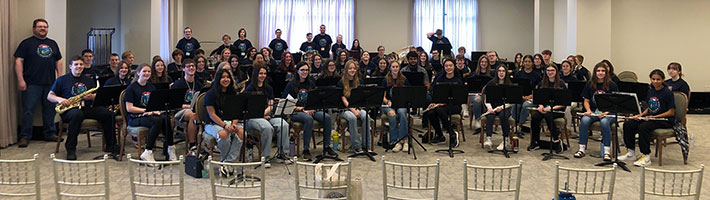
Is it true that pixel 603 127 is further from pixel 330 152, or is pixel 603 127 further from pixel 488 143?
pixel 330 152

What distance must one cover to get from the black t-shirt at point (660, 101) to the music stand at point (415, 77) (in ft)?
9.48

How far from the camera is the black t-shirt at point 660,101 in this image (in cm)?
695

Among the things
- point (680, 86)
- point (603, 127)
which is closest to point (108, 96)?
point (603, 127)

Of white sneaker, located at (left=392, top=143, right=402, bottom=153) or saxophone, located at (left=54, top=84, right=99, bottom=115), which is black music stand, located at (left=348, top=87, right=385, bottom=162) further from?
saxophone, located at (left=54, top=84, right=99, bottom=115)

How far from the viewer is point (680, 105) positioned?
7.19 m

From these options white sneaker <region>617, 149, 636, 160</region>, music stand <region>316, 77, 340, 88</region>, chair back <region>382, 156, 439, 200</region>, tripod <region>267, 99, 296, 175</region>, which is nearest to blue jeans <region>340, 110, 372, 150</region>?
music stand <region>316, 77, 340, 88</region>

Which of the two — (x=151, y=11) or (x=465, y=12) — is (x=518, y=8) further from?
(x=151, y=11)

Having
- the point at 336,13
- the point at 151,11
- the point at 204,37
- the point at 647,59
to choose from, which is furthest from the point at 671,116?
the point at 204,37

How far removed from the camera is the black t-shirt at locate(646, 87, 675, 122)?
22.8ft

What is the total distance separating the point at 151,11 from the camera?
1253 cm

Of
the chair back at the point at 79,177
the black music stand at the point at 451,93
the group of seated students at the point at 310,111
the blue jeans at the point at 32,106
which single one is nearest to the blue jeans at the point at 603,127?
the group of seated students at the point at 310,111

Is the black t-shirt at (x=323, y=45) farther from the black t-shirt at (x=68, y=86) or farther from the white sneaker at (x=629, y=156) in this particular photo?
the white sneaker at (x=629, y=156)

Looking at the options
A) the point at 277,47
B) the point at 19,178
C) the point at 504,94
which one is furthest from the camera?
the point at 277,47

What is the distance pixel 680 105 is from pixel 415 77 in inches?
130
